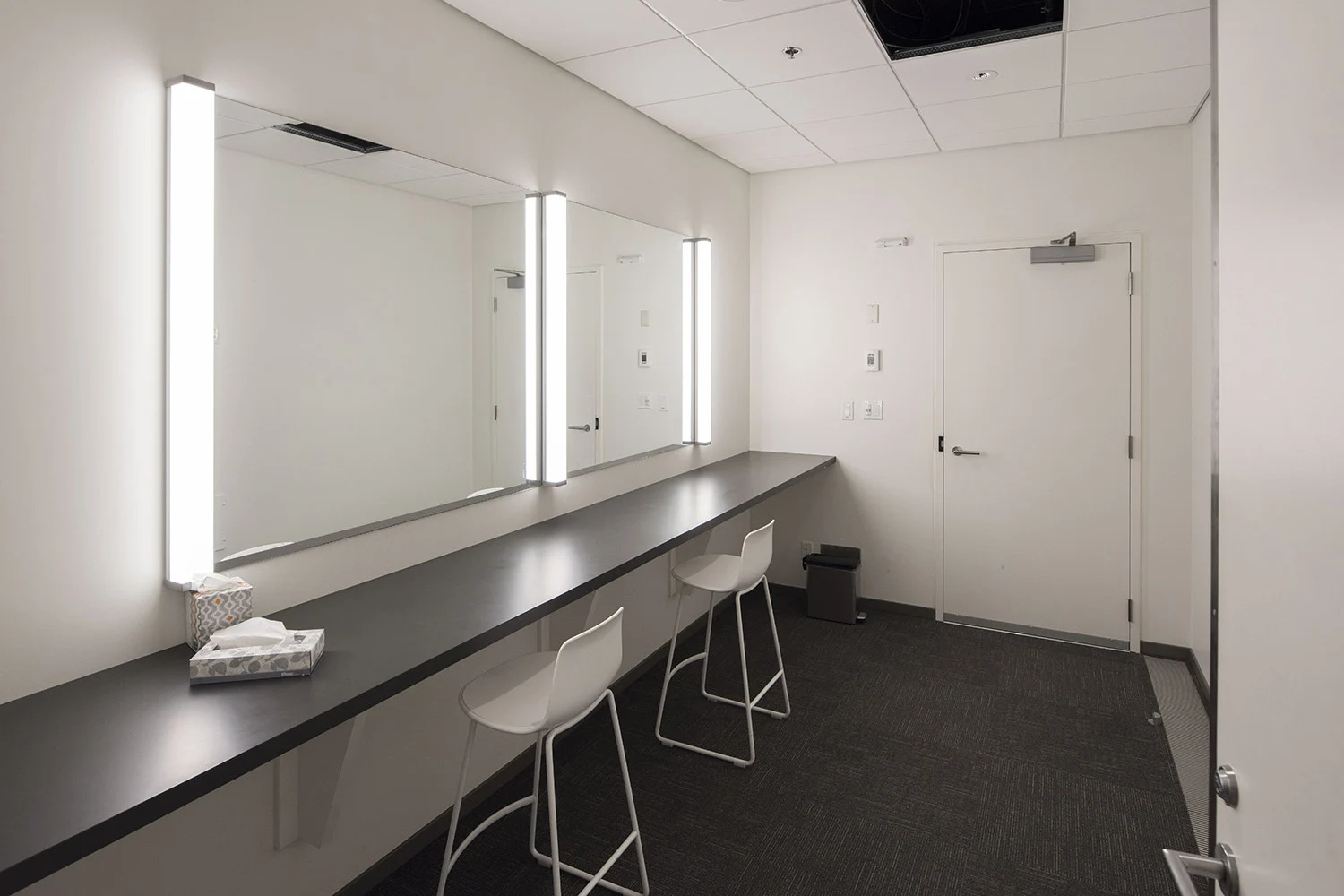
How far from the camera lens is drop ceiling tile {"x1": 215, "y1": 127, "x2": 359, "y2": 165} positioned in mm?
1744

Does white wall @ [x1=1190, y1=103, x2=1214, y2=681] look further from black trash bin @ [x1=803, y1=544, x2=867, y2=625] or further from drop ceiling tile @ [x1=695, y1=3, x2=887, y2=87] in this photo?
drop ceiling tile @ [x1=695, y1=3, x2=887, y2=87]

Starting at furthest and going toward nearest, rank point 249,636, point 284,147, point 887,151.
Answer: point 887,151, point 284,147, point 249,636

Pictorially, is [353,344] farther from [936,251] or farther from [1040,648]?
[1040,648]

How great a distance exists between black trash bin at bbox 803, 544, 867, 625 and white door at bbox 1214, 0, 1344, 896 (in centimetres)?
345

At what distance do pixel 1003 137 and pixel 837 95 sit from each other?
3.82 feet

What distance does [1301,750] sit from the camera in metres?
0.60

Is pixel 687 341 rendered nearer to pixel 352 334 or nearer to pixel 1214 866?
pixel 352 334

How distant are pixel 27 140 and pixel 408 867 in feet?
6.55

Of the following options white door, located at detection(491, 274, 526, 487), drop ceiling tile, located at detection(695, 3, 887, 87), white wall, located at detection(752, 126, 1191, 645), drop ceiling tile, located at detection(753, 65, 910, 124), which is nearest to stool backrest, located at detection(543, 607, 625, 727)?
white door, located at detection(491, 274, 526, 487)

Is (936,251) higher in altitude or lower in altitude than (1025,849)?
higher

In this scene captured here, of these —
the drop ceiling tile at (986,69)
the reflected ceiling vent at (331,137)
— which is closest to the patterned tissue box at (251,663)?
the reflected ceiling vent at (331,137)

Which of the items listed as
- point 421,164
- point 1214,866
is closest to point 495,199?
point 421,164

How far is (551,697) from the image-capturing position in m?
1.72

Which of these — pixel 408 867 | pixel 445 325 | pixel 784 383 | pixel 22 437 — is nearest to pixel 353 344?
pixel 445 325
